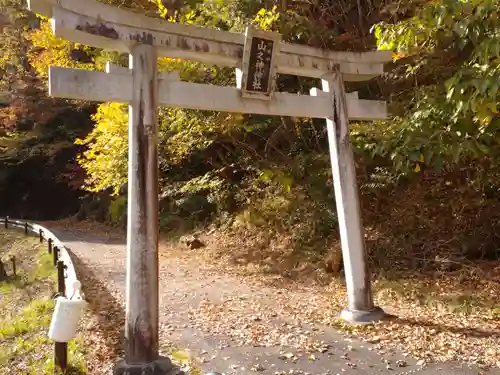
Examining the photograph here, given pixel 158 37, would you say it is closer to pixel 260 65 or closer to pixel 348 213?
pixel 260 65

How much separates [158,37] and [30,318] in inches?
234

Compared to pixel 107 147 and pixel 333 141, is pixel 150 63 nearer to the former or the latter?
pixel 333 141

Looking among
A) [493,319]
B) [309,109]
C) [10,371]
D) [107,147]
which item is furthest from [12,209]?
[493,319]

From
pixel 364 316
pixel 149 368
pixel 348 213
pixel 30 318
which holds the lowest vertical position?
pixel 149 368

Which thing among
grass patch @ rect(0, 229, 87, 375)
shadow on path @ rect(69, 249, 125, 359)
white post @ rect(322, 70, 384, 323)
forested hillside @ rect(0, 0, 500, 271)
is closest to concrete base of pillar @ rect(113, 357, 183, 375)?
grass patch @ rect(0, 229, 87, 375)

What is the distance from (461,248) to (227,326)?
5.23 meters

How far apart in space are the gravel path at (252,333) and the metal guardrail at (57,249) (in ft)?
3.19

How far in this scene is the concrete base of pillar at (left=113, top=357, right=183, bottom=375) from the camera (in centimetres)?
469

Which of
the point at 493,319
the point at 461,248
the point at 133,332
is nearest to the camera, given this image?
the point at 133,332

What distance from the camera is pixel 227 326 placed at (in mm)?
6637

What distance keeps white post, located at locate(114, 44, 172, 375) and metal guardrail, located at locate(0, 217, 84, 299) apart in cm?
88

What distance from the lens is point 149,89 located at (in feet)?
16.3

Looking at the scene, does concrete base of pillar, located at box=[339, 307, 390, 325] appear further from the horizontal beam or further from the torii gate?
the horizontal beam

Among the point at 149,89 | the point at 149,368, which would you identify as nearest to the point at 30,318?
the point at 149,368
